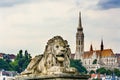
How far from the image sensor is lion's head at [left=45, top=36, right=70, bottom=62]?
690 inches

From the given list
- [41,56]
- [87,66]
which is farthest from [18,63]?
[41,56]

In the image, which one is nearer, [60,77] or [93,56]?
[60,77]

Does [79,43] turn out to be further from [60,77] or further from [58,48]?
[60,77]

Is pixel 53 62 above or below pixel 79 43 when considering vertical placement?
below

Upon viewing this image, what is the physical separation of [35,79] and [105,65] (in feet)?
531

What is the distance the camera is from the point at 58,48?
57.7 ft

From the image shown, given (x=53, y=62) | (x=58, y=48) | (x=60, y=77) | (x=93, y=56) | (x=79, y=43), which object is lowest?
(x=60, y=77)

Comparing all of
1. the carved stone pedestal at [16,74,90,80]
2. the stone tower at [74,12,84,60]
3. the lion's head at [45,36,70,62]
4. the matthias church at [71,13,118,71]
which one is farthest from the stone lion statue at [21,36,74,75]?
the stone tower at [74,12,84,60]

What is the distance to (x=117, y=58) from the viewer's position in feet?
619

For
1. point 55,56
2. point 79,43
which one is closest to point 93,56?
point 79,43

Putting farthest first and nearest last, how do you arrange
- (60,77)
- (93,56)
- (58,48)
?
(93,56), (58,48), (60,77)

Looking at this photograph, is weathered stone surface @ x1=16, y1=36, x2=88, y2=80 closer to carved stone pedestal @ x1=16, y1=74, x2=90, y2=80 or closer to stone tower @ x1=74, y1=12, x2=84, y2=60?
carved stone pedestal @ x1=16, y1=74, x2=90, y2=80

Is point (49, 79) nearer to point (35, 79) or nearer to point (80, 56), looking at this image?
point (35, 79)

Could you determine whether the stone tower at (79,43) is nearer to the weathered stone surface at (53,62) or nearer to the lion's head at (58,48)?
the weathered stone surface at (53,62)
